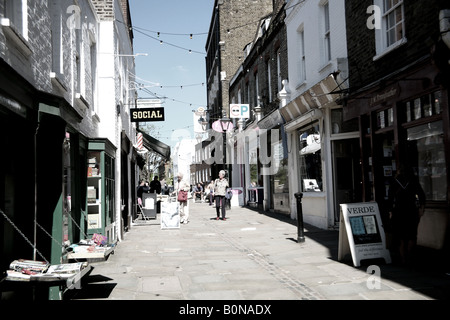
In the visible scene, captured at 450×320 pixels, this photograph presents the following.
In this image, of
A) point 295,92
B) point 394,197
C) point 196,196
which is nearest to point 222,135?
point 196,196

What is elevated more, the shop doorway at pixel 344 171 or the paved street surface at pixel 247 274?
the shop doorway at pixel 344 171

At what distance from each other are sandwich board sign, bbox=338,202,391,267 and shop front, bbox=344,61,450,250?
0.95 meters

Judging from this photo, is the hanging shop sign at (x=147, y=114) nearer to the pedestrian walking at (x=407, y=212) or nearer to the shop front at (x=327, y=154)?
the shop front at (x=327, y=154)

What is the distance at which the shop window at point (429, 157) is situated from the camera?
7676mm

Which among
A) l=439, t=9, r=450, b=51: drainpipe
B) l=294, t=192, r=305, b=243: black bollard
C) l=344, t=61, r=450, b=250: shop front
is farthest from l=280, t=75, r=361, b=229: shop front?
l=439, t=9, r=450, b=51: drainpipe

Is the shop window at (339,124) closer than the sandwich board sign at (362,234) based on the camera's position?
No

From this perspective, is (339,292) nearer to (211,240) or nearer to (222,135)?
(211,240)

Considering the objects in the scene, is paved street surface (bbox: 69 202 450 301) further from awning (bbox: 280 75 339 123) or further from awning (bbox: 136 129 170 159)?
awning (bbox: 136 129 170 159)

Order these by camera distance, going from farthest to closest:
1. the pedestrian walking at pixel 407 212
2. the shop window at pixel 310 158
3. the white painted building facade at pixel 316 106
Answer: the shop window at pixel 310 158
the white painted building facade at pixel 316 106
the pedestrian walking at pixel 407 212

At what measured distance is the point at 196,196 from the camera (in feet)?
125

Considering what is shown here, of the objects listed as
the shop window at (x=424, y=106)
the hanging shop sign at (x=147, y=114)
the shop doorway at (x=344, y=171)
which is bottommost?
the shop doorway at (x=344, y=171)

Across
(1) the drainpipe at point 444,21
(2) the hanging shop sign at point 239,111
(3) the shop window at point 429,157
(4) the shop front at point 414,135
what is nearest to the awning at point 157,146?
(2) the hanging shop sign at point 239,111

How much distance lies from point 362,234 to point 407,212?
81 cm

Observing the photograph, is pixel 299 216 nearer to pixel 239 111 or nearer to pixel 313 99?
pixel 313 99
